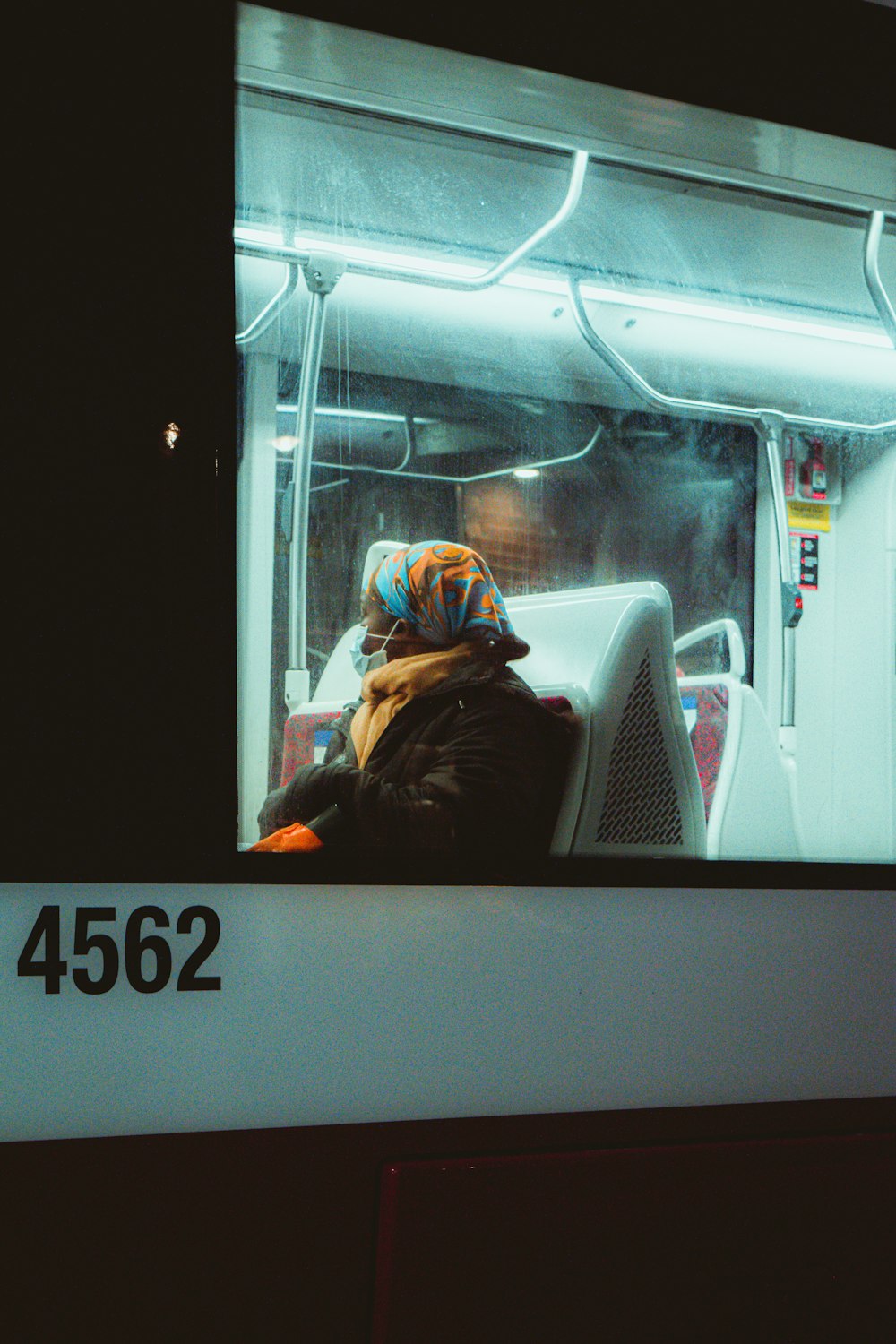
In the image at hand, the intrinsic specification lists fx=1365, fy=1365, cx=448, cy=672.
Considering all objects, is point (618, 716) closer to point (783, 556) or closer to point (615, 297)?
point (783, 556)

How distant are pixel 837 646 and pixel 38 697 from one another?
139cm

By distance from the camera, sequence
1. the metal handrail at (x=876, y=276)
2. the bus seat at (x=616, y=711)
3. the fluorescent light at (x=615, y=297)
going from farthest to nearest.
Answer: the metal handrail at (x=876, y=276)
the bus seat at (x=616, y=711)
the fluorescent light at (x=615, y=297)

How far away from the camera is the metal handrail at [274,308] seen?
167cm

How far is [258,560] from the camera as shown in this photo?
1662 mm

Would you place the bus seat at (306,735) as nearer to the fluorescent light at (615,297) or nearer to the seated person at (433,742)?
the seated person at (433,742)

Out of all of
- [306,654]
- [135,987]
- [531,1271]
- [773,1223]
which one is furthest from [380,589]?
[773,1223]

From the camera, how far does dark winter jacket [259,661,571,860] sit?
5.57 feet

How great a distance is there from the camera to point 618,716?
6.58 feet

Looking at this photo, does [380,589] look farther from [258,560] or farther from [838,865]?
[838,865]

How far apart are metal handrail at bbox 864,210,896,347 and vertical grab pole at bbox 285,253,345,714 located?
869mm

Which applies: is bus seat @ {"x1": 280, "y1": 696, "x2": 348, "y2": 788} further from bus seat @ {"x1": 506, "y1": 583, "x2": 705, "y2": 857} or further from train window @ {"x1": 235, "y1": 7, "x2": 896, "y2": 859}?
bus seat @ {"x1": 506, "y1": 583, "x2": 705, "y2": 857}

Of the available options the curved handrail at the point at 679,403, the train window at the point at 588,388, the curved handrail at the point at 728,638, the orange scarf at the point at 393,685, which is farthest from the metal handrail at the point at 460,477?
the curved handrail at the point at 728,638

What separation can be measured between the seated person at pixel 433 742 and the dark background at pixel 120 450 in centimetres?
16

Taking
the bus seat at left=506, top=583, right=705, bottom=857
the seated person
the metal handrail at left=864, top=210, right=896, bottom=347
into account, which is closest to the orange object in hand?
the seated person
